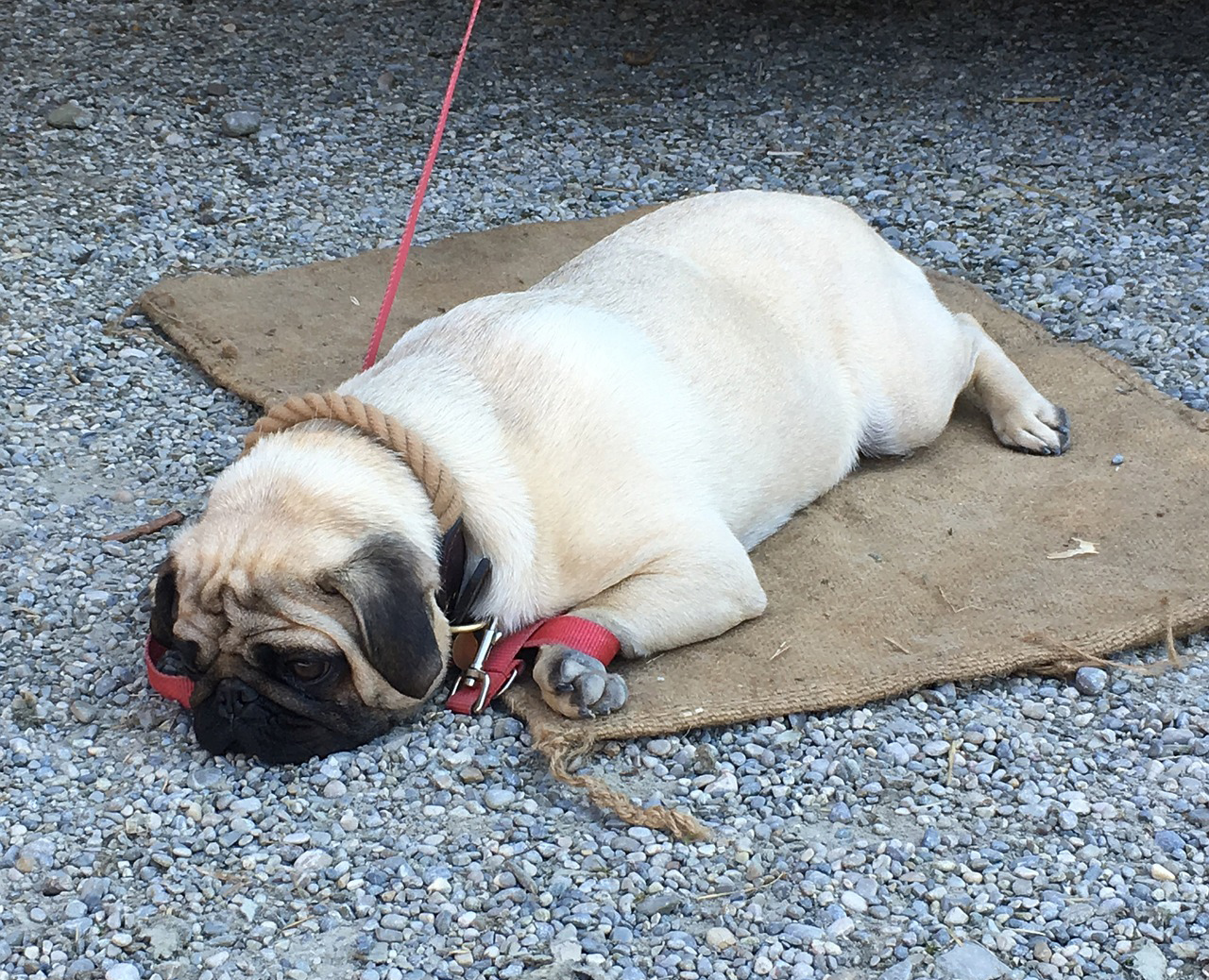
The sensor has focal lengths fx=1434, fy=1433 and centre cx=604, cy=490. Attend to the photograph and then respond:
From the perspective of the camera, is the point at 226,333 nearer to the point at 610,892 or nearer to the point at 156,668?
the point at 156,668

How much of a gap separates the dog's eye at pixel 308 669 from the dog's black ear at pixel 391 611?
0.11 metres

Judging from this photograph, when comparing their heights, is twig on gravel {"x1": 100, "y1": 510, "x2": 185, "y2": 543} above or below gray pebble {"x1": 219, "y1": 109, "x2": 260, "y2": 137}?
above

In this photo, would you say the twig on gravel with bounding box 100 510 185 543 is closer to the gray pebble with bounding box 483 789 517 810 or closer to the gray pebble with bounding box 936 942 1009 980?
the gray pebble with bounding box 483 789 517 810

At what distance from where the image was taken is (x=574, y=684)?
3.48 meters

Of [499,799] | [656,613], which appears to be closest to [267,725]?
[499,799]

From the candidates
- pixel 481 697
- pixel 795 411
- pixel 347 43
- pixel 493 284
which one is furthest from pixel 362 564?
pixel 347 43

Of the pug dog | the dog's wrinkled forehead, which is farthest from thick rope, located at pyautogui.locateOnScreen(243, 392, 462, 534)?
the dog's wrinkled forehead

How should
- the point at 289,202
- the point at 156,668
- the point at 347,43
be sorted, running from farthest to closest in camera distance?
1. the point at 347,43
2. the point at 289,202
3. the point at 156,668

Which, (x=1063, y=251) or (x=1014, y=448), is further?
(x=1063, y=251)

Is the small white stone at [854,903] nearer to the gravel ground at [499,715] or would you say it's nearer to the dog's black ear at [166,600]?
the gravel ground at [499,715]

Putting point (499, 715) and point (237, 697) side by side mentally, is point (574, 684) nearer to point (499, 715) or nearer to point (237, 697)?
point (499, 715)

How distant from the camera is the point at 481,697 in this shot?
11.7ft

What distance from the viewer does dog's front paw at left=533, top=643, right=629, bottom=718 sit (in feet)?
11.4

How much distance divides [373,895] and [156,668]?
0.92 meters
